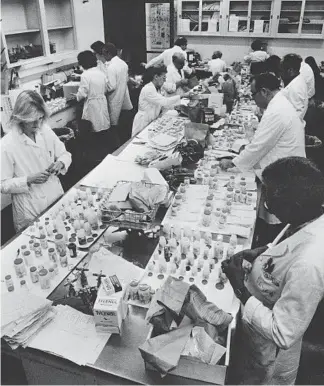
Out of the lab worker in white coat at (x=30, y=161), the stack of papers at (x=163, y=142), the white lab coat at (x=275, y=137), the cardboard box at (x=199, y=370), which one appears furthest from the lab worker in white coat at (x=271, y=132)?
the cardboard box at (x=199, y=370)

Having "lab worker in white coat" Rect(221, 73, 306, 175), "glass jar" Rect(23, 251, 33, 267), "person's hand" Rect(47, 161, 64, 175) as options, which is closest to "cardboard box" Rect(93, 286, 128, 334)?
"glass jar" Rect(23, 251, 33, 267)

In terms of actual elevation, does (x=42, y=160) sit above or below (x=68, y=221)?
above

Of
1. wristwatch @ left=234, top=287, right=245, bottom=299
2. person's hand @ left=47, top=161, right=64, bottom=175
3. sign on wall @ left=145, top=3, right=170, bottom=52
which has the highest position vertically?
sign on wall @ left=145, top=3, right=170, bottom=52

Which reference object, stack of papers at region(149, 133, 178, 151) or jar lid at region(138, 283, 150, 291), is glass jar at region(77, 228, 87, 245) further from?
stack of papers at region(149, 133, 178, 151)

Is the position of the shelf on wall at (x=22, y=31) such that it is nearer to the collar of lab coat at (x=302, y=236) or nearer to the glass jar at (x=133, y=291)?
the glass jar at (x=133, y=291)

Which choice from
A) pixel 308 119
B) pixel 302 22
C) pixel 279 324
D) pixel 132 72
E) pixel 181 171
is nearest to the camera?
pixel 279 324

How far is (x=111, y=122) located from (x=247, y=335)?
522cm

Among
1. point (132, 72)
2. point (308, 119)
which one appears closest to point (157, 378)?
point (308, 119)

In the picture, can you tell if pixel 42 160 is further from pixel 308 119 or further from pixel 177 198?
pixel 308 119

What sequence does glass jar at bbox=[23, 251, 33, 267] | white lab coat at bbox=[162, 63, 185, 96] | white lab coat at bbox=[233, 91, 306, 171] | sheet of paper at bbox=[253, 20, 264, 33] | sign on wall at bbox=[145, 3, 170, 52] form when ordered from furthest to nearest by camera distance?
sign on wall at bbox=[145, 3, 170, 52]
sheet of paper at bbox=[253, 20, 264, 33]
white lab coat at bbox=[162, 63, 185, 96]
white lab coat at bbox=[233, 91, 306, 171]
glass jar at bbox=[23, 251, 33, 267]

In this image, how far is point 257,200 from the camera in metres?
2.78

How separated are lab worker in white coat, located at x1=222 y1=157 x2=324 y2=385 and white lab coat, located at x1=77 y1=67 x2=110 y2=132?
440 cm

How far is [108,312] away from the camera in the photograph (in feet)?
5.12

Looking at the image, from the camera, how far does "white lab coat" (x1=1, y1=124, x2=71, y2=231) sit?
98.7 inches
